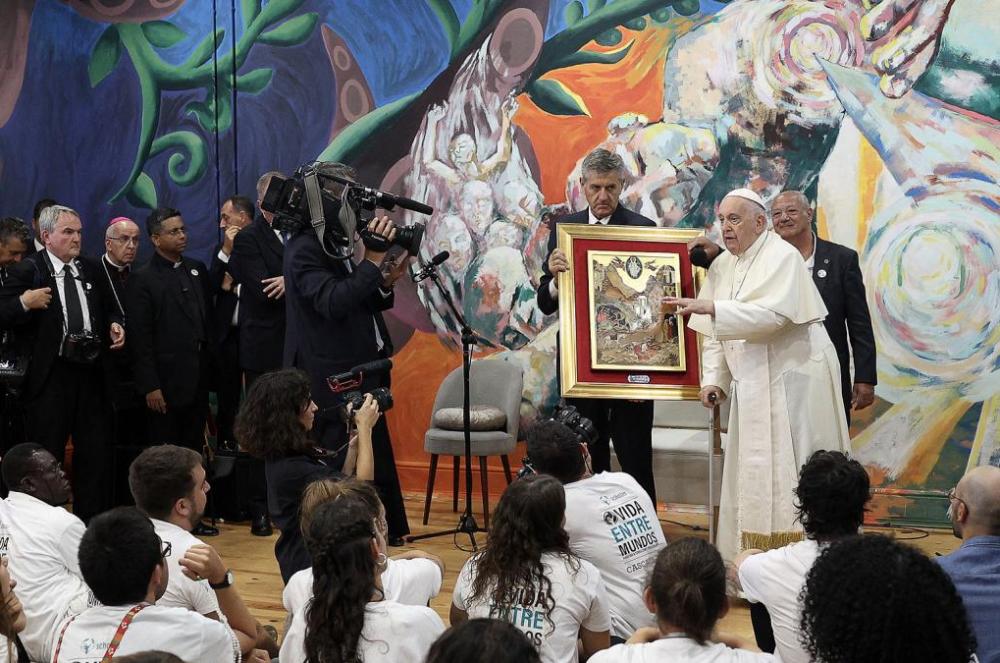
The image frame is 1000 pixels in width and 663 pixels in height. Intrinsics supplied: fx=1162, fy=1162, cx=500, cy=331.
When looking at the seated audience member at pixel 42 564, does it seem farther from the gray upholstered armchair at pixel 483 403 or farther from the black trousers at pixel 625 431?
the gray upholstered armchair at pixel 483 403

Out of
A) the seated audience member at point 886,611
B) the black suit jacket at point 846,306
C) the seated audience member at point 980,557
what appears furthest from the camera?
the black suit jacket at point 846,306

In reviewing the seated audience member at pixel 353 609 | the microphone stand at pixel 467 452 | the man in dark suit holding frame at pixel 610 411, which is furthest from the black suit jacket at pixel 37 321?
the seated audience member at pixel 353 609

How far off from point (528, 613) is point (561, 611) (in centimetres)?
8

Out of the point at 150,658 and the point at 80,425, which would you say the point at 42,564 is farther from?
the point at 80,425

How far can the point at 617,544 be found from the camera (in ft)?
10.5

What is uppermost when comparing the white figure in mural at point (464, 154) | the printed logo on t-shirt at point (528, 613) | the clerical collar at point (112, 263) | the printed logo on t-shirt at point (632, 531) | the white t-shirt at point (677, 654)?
the white figure in mural at point (464, 154)

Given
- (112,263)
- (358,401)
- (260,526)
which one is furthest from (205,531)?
(358,401)

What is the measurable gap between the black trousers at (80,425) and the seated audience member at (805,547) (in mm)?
4009

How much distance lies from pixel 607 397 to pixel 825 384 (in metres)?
0.92

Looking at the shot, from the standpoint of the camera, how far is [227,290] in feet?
21.8

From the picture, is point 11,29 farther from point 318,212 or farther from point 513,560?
point 513,560

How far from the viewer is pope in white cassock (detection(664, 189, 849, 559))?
4645 mm

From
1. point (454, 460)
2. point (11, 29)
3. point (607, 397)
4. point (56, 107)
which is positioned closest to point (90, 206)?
point (56, 107)

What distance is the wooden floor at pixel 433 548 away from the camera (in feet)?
15.3
